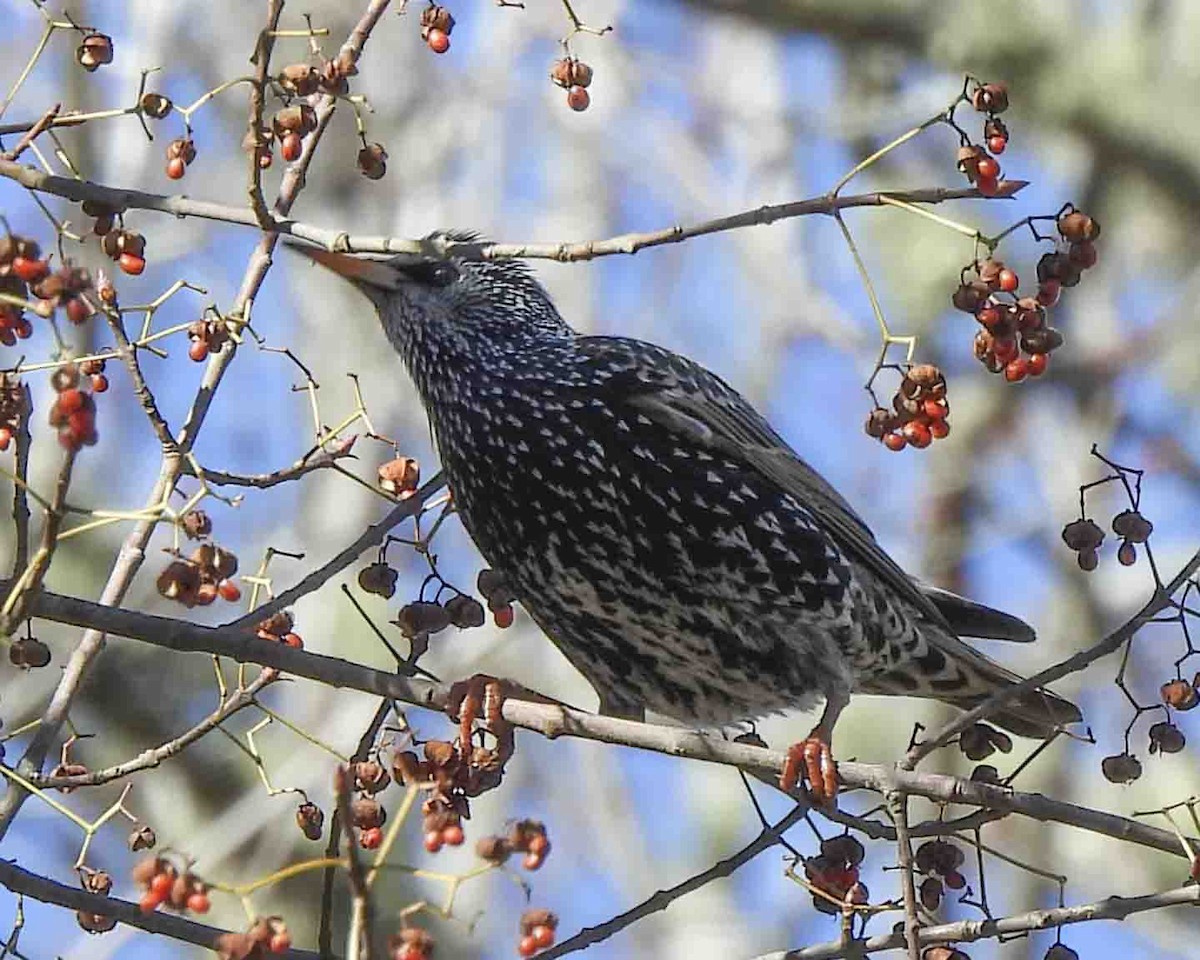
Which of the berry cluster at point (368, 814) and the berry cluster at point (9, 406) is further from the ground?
the berry cluster at point (9, 406)

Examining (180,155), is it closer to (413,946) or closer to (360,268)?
(360,268)

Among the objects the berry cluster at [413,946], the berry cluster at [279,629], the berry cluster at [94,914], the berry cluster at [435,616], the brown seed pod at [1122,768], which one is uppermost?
the berry cluster at [435,616]

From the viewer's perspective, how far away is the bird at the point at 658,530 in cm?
378

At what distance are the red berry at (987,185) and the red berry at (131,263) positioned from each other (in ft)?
3.94

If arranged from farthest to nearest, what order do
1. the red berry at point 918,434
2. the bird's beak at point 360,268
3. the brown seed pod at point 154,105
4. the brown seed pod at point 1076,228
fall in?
1. the bird's beak at point 360,268
2. the red berry at point 918,434
3. the brown seed pod at point 1076,228
4. the brown seed pod at point 154,105

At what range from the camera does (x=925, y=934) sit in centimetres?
260

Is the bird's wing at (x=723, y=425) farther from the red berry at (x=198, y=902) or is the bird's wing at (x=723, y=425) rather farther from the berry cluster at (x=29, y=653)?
the red berry at (x=198, y=902)

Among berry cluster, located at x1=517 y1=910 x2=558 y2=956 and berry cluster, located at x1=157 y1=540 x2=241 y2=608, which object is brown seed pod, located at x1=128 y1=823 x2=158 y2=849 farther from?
berry cluster, located at x1=517 y1=910 x2=558 y2=956

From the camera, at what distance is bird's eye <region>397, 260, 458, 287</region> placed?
14.1 ft

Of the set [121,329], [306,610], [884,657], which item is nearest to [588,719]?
[121,329]

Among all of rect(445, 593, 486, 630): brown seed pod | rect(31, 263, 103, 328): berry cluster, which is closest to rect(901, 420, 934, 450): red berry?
rect(445, 593, 486, 630): brown seed pod

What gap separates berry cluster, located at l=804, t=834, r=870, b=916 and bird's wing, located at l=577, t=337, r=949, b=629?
1.22 metres

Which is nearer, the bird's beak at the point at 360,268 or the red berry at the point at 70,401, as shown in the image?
the red berry at the point at 70,401

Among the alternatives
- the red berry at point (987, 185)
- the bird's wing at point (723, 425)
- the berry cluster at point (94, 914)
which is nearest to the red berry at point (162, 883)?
the berry cluster at point (94, 914)
